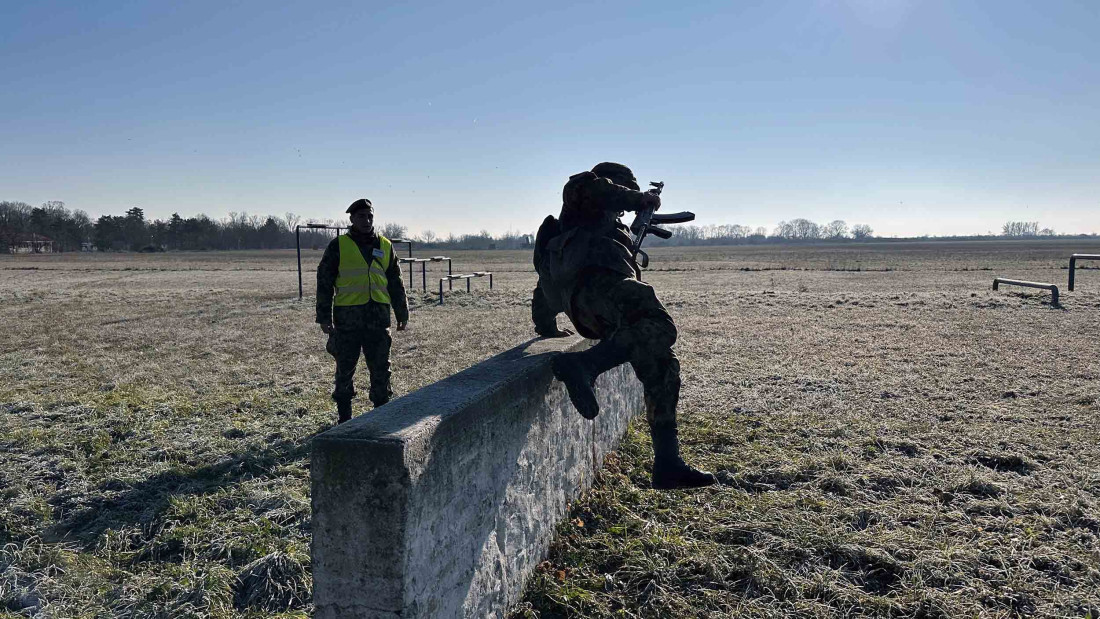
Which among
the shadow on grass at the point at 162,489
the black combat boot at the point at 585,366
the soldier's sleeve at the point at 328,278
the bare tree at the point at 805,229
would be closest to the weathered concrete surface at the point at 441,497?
the black combat boot at the point at 585,366

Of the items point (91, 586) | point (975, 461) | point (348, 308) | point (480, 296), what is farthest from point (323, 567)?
point (480, 296)

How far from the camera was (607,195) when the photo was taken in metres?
2.74

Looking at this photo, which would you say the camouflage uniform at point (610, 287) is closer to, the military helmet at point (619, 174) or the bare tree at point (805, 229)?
the military helmet at point (619, 174)

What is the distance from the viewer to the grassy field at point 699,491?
108 inches

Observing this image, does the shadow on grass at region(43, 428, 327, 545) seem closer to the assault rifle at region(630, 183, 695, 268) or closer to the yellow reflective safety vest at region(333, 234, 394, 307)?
the yellow reflective safety vest at region(333, 234, 394, 307)

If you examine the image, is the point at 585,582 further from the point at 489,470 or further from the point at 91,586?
the point at 91,586

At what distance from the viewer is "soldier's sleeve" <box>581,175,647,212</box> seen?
9.00 ft

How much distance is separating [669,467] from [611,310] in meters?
0.62

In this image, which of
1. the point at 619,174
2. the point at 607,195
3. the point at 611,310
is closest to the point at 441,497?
the point at 611,310

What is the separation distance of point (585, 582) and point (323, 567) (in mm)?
1292

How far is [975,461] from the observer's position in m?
→ 4.32

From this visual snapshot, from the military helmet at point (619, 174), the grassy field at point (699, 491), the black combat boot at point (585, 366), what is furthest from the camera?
the military helmet at point (619, 174)

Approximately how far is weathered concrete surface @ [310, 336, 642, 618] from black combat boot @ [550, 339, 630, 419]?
0.92ft

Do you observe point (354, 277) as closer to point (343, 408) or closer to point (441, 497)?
point (343, 408)
